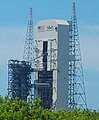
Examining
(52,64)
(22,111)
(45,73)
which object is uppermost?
(52,64)

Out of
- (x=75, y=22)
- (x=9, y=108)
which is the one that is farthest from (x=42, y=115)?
(x=75, y=22)

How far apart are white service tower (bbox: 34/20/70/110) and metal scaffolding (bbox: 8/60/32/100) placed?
256cm

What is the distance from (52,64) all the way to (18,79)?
7549 millimetres

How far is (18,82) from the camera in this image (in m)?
110

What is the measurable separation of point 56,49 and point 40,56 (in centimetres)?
505

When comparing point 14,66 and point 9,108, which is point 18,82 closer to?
point 14,66

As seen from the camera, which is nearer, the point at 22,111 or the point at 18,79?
the point at 22,111

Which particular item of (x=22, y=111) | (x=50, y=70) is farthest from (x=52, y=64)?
(x=22, y=111)

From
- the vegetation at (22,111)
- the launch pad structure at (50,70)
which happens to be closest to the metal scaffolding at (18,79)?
the launch pad structure at (50,70)

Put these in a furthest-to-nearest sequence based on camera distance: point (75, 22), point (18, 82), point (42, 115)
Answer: point (75, 22) → point (18, 82) → point (42, 115)

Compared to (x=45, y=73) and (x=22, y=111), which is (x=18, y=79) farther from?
(x=22, y=111)

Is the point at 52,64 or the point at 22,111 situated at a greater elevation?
the point at 52,64

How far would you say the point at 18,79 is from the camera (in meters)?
110

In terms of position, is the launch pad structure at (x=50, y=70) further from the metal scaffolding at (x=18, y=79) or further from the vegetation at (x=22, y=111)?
the vegetation at (x=22, y=111)
